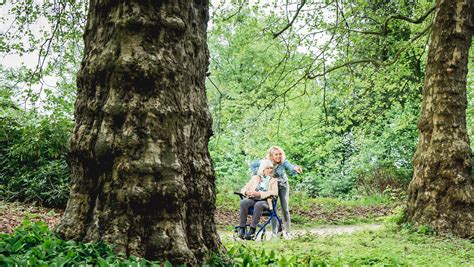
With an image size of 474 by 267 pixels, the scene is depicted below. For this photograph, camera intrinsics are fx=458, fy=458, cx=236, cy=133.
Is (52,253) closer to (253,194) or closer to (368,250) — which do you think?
(368,250)

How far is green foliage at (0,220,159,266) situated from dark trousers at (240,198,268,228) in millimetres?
5521

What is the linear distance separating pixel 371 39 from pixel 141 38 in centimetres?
972

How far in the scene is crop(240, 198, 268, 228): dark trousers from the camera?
836 cm

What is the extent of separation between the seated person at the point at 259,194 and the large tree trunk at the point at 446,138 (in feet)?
8.06

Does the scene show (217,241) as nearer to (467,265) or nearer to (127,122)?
(127,122)

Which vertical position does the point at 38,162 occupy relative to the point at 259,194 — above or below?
above

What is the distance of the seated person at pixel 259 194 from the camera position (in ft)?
27.6

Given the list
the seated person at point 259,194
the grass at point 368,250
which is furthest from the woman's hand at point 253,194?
the grass at point 368,250

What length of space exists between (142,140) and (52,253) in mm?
896

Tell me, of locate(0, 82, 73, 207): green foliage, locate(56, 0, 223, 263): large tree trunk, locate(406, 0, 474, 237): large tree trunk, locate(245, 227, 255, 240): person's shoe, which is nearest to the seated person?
locate(245, 227, 255, 240): person's shoe

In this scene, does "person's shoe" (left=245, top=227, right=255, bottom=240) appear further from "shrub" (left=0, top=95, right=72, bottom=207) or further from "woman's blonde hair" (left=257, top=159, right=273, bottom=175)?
"shrub" (left=0, top=95, right=72, bottom=207)

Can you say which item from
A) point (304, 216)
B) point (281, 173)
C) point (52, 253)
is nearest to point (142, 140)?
point (52, 253)

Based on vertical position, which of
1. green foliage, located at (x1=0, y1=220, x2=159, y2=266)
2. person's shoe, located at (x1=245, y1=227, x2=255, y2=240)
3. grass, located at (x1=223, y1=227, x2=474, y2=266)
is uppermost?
green foliage, located at (x1=0, y1=220, x2=159, y2=266)

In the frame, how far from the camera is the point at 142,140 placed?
3.11 m
